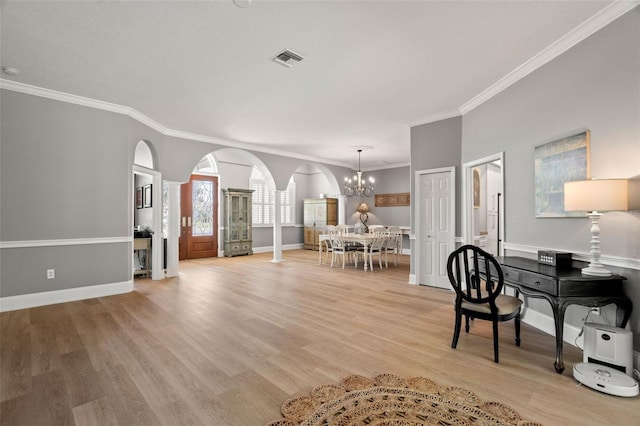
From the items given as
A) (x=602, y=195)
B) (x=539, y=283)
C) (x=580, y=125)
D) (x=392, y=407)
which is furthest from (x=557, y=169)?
(x=392, y=407)

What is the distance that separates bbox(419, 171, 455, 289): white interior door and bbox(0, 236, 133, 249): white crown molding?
16.8 ft

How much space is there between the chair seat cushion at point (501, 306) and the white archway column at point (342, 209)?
754cm

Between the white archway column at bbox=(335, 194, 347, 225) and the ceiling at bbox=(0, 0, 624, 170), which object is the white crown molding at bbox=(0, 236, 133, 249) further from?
the white archway column at bbox=(335, 194, 347, 225)

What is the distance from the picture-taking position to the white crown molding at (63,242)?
13.0 feet

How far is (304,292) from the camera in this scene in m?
4.89

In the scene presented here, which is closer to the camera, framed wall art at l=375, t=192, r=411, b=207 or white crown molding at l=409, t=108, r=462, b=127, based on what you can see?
white crown molding at l=409, t=108, r=462, b=127

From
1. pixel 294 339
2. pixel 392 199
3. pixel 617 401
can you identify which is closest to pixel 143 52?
pixel 294 339

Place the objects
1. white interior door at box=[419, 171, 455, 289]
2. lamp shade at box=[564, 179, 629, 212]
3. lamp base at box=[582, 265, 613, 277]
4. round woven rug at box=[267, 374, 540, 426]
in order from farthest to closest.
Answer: white interior door at box=[419, 171, 455, 289] → lamp base at box=[582, 265, 613, 277] → lamp shade at box=[564, 179, 629, 212] → round woven rug at box=[267, 374, 540, 426]

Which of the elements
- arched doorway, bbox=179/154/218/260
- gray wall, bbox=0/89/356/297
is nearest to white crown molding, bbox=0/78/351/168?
gray wall, bbox=0/89/356/297

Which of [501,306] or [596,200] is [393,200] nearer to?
[501,306]

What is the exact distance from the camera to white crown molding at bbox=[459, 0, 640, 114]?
8.17ft

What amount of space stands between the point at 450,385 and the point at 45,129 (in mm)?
5793

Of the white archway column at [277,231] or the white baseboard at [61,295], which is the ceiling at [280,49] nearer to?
the white baseboard at [61,295]

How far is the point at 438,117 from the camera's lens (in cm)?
519
